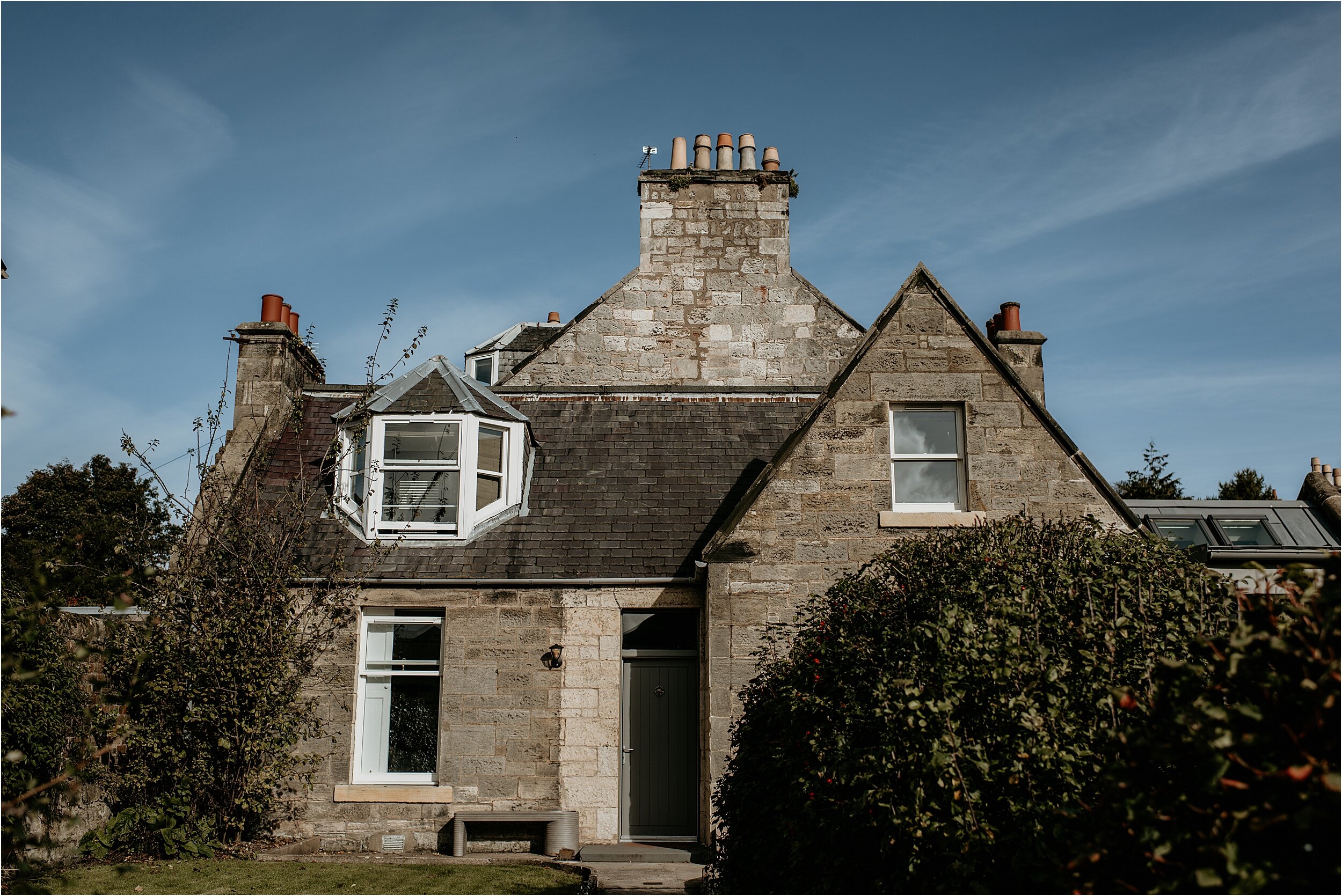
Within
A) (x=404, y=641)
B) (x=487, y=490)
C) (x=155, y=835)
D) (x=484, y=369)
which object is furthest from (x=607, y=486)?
(x=484, y=369)

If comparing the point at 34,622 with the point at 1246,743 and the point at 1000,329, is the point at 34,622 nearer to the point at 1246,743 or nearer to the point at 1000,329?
the point at 1246,743

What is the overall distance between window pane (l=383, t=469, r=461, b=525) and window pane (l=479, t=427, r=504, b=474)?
0.47m

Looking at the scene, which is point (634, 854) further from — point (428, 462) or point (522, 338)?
point (522, 338)

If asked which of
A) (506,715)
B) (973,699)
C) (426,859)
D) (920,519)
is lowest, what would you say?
(426,859)

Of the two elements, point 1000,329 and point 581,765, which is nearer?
point 581,765

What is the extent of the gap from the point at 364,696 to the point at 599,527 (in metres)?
3.61

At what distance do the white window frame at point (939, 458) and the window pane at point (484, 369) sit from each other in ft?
61.5

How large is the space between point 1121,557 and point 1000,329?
9.80 m

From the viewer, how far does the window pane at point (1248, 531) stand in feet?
66.8

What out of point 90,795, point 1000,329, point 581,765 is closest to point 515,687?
point 581,765

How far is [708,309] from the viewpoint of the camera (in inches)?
685

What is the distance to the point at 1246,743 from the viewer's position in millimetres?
3246

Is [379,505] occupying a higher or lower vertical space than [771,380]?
lower

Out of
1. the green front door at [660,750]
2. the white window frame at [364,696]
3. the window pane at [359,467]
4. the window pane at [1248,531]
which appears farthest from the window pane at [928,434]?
the window pane at [1248,531]
